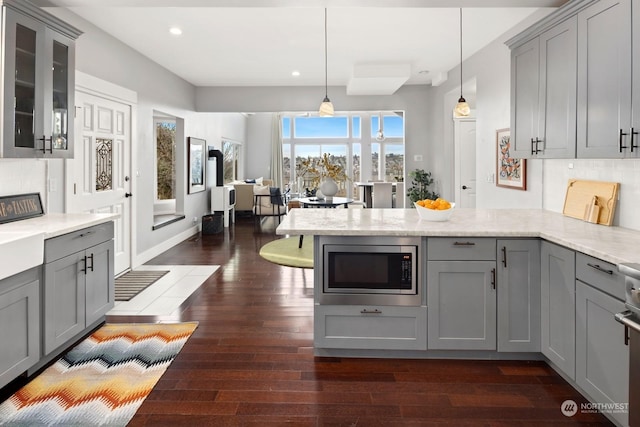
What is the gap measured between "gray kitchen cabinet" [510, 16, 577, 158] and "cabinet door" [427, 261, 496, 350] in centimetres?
102

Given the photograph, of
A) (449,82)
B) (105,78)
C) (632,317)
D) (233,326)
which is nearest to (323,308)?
(233,326)

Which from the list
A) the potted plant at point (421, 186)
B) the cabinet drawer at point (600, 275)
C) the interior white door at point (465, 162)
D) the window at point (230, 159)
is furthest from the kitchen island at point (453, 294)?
the window at point (230, 159)

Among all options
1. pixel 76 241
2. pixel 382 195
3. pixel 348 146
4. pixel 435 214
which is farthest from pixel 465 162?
pixel 348 146

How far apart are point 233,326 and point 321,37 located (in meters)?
3.39

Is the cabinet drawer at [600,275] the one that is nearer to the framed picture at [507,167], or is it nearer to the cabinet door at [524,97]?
the cabinet door at [524,97]

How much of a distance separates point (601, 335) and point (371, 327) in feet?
4.13

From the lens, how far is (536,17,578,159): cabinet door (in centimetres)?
277

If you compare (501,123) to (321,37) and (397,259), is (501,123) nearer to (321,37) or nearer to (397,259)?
(321,37)

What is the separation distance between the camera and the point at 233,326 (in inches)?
135

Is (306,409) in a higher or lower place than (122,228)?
lower

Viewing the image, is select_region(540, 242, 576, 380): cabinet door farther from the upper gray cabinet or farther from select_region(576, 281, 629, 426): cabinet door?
the upper gray cabinet

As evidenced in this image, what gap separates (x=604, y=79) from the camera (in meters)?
2.46

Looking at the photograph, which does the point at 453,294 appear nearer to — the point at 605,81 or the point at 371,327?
the point at 371,327

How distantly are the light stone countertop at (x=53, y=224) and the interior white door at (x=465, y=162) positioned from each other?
17.2 ft
